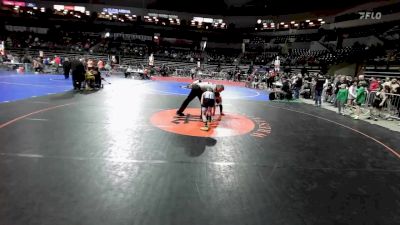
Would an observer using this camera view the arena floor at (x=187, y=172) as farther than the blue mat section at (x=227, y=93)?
No

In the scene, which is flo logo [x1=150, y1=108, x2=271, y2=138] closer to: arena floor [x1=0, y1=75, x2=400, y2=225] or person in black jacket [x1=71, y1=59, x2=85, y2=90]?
arena floor [x1=0, y1=75, x2=400, y2=225]

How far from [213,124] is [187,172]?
163 inches

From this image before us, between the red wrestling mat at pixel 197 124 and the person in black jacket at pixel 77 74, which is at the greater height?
the person in black jacket at pixel 77 74

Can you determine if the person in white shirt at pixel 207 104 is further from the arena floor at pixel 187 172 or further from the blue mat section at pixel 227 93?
the blue mat section at pixel 227 93

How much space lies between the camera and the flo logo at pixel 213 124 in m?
8.09

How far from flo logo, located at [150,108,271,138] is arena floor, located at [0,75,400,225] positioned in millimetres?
35

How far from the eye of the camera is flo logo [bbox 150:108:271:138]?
26.5ft

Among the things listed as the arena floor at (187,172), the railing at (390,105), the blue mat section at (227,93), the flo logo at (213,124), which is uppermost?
the railing at (390,105)

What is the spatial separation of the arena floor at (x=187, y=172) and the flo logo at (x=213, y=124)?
A: 0.11 ft

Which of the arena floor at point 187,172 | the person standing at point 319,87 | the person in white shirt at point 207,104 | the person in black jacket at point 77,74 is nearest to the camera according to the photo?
the arena floor at point 187,172

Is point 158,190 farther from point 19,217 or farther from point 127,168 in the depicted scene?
point 19,217

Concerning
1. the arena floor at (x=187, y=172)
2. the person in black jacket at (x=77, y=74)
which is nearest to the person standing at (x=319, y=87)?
the arena floor at (x=187, y=172)

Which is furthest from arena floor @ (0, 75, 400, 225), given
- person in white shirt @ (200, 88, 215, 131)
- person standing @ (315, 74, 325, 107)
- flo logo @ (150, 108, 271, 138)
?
person standing @ (315, 74, 325, 107)

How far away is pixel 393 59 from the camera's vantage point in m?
27.0
